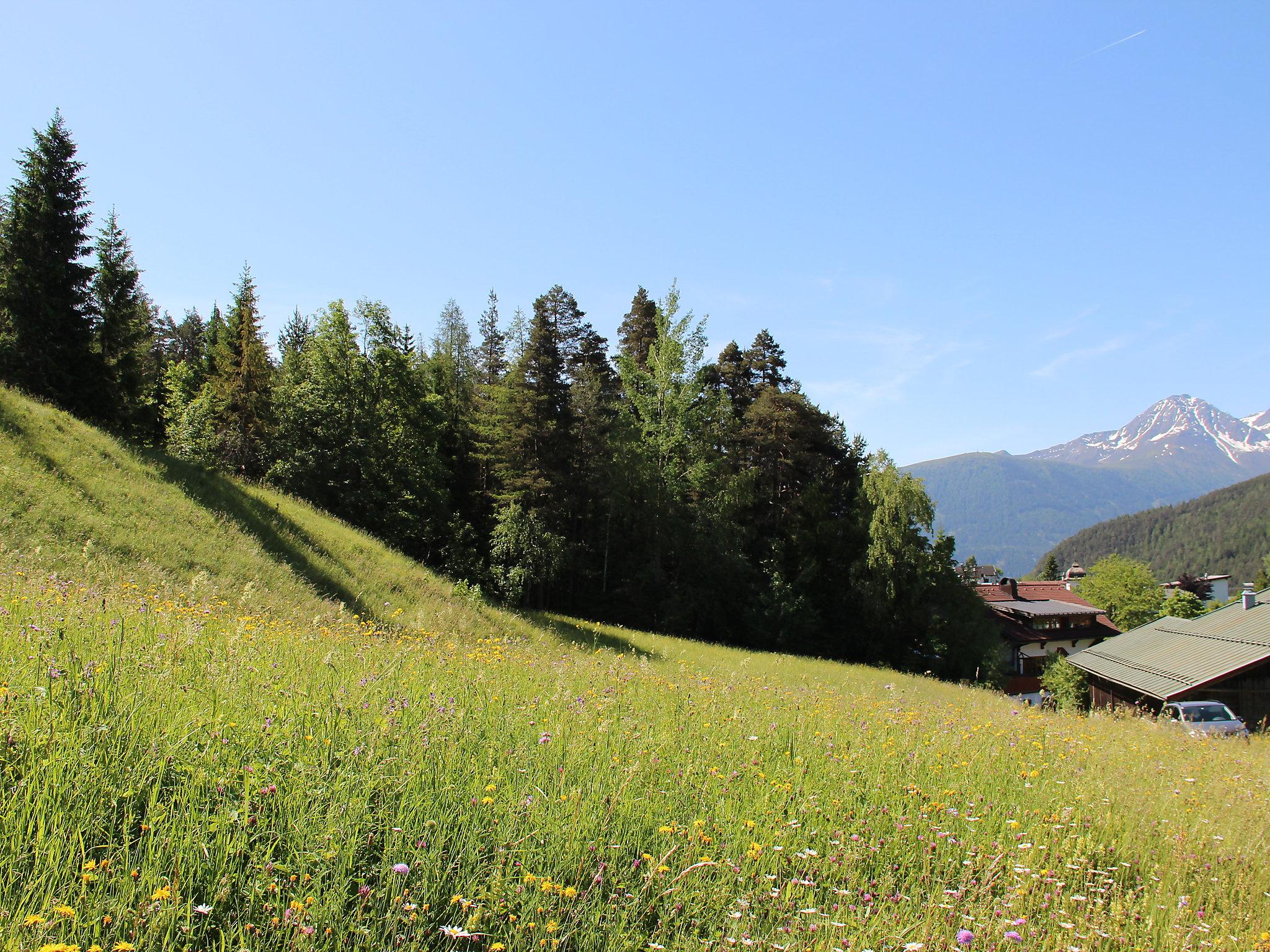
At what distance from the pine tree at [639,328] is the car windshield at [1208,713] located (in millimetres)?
36076

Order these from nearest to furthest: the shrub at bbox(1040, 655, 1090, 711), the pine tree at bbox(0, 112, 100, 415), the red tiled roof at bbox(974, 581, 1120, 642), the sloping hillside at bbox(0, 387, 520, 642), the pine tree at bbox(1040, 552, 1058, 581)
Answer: the sloping hillside at bbox(0, 387, 520, 642) → the pine tree at bbox(0, 112, 100, 415) → the shrub at bbox(1040, 655, 1090, 711) → the red tiled roof at bbox(974, 581, 1120, 642) → the pine tree at bbox(1040, 552, 1058, 581)

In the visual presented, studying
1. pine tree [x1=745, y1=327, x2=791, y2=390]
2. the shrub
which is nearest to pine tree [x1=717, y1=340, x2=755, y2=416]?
pine tree [x1=745, y1=327, x2=791, y2=390]

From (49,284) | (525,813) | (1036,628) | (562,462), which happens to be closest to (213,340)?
(49,284)

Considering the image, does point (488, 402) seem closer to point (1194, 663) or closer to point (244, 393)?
point (244, 393)

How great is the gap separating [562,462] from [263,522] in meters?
19.7

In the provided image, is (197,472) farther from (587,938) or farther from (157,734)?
(587,938)

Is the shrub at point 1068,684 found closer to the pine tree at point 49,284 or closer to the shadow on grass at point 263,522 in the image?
the shadow on grass at point 263,522

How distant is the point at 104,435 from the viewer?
18312 mm

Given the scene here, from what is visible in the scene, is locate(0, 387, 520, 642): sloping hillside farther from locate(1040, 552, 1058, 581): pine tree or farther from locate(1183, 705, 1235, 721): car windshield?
locate(1040, 552, 1058, 581): pine tree

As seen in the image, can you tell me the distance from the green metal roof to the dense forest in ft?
23.3

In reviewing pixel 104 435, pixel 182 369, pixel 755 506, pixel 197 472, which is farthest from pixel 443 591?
pixel 182 369

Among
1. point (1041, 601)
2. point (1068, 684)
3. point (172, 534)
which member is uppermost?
point (172, 534)

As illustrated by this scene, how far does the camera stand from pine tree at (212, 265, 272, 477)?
36.7m

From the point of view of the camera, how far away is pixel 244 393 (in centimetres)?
4275
